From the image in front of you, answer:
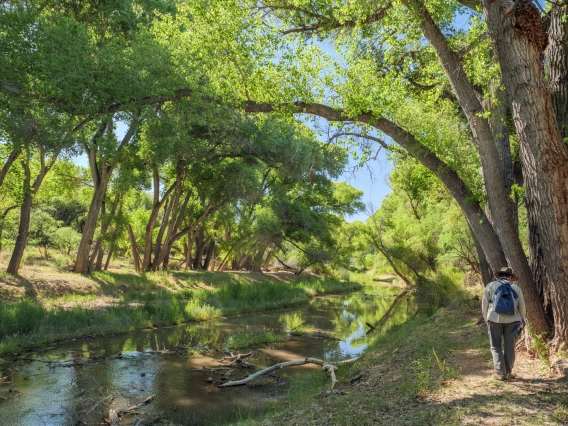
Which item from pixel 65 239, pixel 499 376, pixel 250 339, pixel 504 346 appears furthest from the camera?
pixel 65 239

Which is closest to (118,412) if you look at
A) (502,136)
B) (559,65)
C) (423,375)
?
(423,375)

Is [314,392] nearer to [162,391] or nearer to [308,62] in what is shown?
[162,391]

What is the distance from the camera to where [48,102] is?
9938 mm

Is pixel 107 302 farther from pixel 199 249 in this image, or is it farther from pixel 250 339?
pixel 199 249

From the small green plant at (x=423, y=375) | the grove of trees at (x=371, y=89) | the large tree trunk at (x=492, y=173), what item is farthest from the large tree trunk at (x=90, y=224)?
the large tree trunk at (x=492, y=173)

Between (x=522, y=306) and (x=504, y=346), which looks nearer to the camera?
(x=522, y=306)

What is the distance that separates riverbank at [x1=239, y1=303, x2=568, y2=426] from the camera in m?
5.35

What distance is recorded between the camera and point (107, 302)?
701 inches

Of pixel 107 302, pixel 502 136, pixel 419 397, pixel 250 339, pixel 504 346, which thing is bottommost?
pixel 250 339

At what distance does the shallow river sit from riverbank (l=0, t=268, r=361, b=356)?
2.42ft

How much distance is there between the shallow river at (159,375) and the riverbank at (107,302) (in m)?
0.74

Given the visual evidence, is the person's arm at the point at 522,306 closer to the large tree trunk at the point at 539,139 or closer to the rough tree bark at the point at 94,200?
the large tree trunk at the point at 539,139

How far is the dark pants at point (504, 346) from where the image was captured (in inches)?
259

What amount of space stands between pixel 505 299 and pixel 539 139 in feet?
7.55
